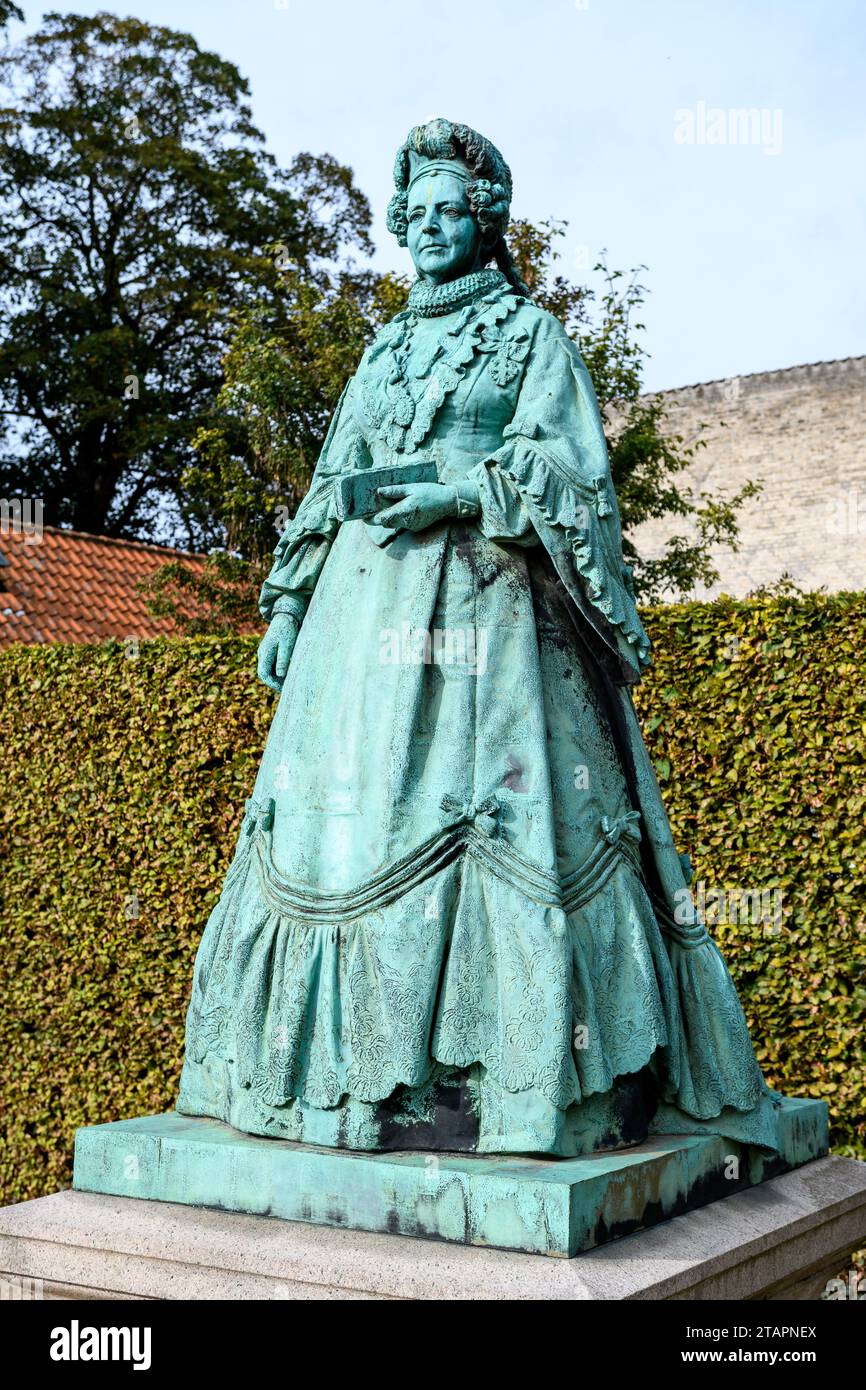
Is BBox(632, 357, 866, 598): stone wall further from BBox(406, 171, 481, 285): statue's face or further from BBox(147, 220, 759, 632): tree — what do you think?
BBox(406, 171, 481, 285): statue's face

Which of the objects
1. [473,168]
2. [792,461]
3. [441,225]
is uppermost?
[792,461]

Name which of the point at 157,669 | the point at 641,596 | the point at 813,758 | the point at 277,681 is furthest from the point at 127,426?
the point at 277,681

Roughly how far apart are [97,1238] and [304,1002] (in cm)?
64

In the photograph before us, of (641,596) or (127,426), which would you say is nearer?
(641,596)

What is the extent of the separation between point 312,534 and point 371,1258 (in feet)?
5.75

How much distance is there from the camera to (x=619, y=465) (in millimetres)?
10227

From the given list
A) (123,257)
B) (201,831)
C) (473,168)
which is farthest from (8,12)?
(473,168)

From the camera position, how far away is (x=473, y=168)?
3.57 m

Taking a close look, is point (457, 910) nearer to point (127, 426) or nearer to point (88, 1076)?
point (88, 1076)

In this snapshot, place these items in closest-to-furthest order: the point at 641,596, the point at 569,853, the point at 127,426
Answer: the point at 569,853 → the point at 641,596 → the point at 127,426

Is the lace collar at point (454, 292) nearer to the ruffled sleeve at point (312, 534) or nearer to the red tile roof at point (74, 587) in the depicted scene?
the ruffled sleeve at point (312, 534)

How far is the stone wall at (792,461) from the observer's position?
17500 mm

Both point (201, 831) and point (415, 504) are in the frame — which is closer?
point (415, 504)

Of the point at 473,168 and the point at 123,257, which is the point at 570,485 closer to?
the point at 473,168
